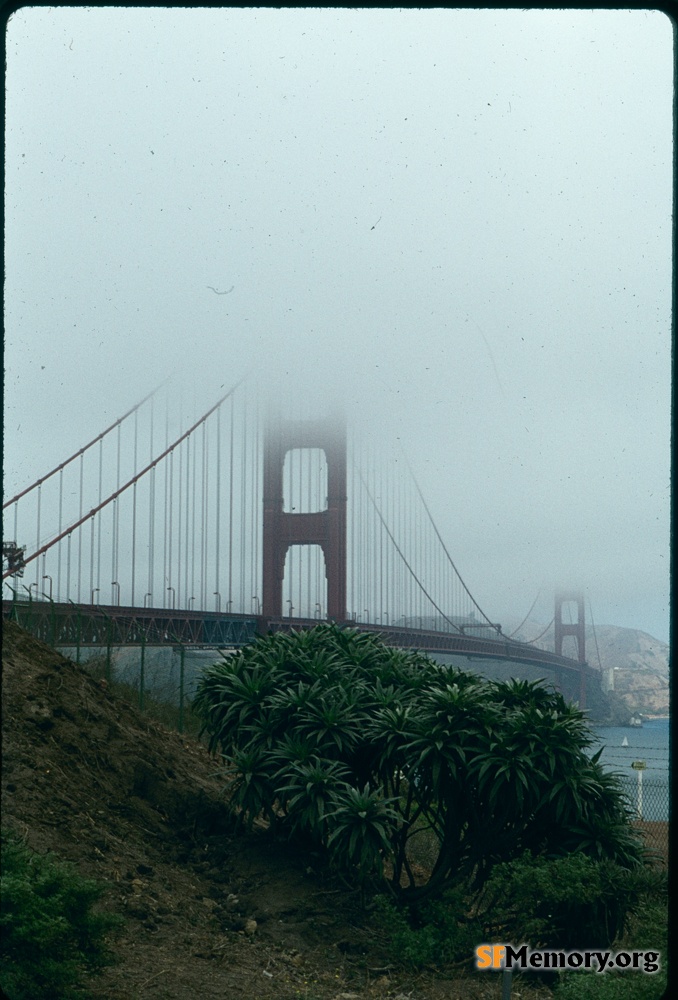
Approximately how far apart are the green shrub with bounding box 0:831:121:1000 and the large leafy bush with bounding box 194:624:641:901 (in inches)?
117

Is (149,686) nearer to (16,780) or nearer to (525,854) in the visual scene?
(16,780)

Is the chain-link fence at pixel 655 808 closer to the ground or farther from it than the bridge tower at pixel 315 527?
closer to the ground

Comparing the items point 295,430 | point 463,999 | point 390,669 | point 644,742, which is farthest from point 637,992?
point 644,742

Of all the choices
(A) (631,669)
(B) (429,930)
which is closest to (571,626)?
(A) (631,669)

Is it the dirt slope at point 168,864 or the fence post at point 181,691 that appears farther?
the fence post at point 181,691

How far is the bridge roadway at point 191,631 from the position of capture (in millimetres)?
17094

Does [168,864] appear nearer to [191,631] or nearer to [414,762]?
[414,762]

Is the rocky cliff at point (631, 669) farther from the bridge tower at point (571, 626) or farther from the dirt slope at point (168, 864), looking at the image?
the dirt slope at point (168, 864)

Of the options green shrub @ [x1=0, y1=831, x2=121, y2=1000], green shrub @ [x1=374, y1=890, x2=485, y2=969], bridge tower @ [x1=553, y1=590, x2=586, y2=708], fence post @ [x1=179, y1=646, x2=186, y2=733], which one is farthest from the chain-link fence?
bridge tower @ [x1=553, y1=590, x2=586, y2=708]

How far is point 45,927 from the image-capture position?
6.77 meters

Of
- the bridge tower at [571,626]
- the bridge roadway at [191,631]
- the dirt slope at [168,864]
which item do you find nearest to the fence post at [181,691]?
the bridge roadway at [191,631]

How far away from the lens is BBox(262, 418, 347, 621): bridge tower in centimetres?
3375

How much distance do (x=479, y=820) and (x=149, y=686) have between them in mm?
8661

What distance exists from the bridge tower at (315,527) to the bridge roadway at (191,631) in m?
3.64
